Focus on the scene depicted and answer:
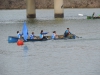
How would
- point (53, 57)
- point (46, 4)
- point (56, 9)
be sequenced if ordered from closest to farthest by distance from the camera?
point (53, 57), point (56, 9), point (46, 4)

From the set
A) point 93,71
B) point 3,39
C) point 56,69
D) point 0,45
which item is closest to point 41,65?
point 56,69

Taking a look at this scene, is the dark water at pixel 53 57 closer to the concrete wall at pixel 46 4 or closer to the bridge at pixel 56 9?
the bridge at pixel 56 9

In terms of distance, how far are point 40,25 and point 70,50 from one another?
42.6 m

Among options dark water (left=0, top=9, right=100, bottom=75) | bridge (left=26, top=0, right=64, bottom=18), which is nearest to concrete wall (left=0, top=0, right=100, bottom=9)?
bridge (left=26, top=0, right=64, bottom=18)

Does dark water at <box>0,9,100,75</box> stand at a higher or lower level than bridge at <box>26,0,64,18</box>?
lower

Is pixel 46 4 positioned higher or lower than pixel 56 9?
lower

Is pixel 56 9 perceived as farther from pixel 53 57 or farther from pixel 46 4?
pixel 46 4

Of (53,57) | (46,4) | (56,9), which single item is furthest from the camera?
(46,4)

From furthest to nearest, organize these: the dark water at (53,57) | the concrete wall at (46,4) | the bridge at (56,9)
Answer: the concrete wall at (46,4) < the bridge at (56,9) < the dark water at (53,57)

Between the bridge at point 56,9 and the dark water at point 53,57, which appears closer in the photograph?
the dark water at point 53,57

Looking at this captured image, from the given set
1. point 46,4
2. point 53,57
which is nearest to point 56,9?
point 53,57

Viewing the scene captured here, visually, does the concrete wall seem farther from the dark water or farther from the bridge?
the dark water

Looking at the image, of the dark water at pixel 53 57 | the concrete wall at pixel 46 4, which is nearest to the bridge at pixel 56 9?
the dark water at pixel 53 57

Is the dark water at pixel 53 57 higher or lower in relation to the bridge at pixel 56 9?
lower
